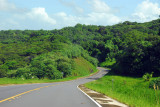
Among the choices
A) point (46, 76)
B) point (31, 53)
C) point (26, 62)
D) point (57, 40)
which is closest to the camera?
point (46, 76)

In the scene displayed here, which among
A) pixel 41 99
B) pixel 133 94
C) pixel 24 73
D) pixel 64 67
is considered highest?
pixel 41 99

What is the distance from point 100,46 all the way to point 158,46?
8767 cm

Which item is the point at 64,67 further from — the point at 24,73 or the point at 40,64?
the point at 24,73

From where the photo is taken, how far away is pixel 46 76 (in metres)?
60.7

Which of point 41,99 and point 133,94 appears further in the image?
point 133,94

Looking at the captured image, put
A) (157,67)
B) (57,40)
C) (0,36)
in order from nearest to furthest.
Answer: (157,67), (57,40), (0,36)

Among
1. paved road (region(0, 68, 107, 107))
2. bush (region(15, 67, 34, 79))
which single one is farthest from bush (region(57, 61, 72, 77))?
paved road (region(0, 68, 107, 107))

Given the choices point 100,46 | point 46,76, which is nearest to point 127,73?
point 46,76

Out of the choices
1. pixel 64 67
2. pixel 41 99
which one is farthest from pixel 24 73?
pixel 41 99

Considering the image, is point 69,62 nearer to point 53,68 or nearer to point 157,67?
point 53,68

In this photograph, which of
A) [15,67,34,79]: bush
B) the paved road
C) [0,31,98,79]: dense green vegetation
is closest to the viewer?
the paved road

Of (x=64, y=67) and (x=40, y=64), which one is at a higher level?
(x=40, y=64)

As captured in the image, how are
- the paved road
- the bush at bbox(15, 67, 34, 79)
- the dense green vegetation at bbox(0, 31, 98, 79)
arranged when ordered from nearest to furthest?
the paved road < the bush at bbox(15, 67, 34, 79) < the dense green vegetation at bbox(0, 31, 98, 79)

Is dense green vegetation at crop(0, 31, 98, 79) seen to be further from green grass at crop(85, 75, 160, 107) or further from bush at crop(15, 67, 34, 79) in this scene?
green grass at crop(85, 75, 160, 107)
